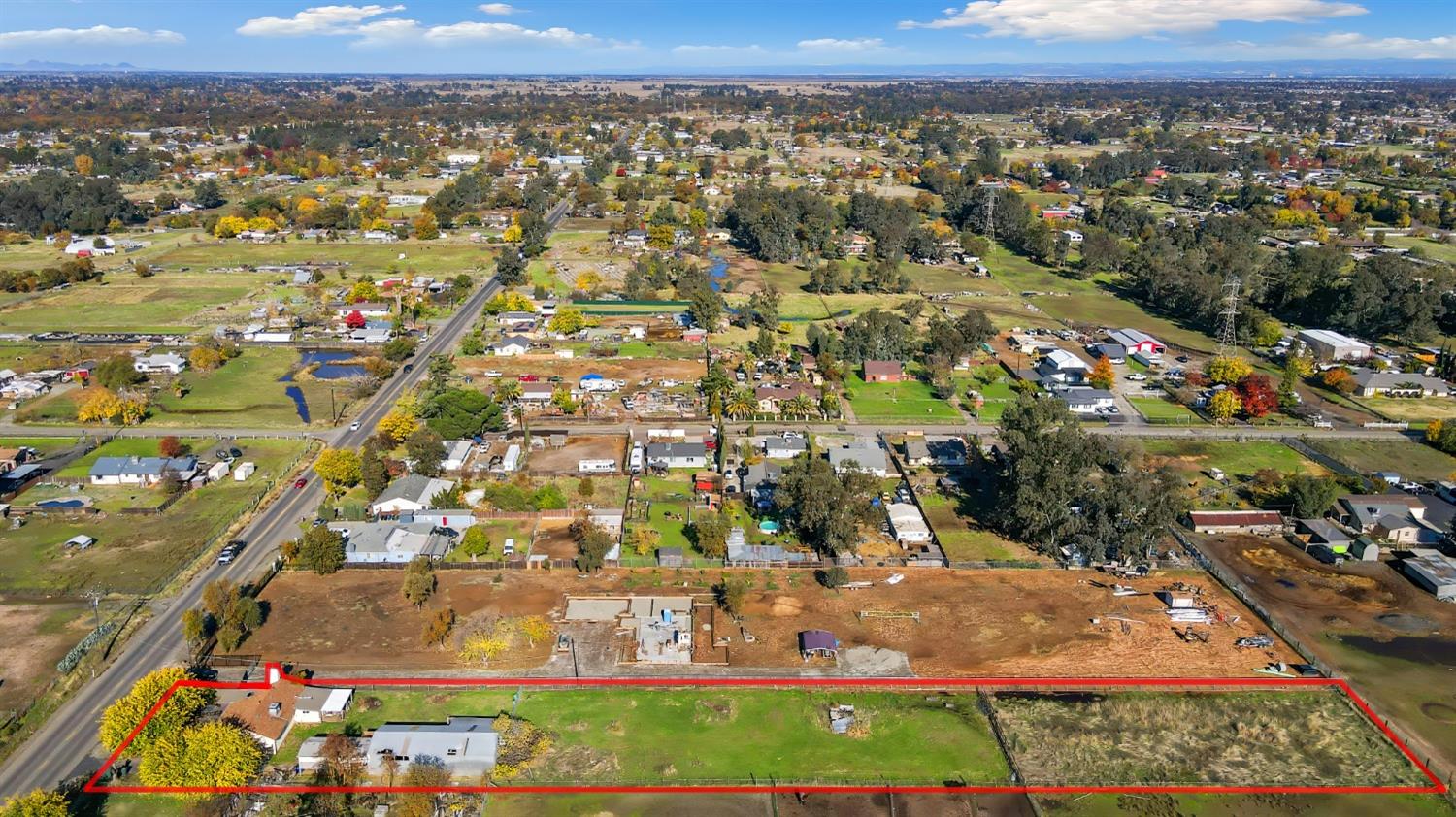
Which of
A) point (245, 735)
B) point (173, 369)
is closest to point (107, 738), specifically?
point (245, 735)

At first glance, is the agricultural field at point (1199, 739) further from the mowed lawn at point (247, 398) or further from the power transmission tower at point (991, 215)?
the power transmission tower at point (991, 215)

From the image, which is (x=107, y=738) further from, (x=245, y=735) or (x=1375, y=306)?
(x=1375, y=306)

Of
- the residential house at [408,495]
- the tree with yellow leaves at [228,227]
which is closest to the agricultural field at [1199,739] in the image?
the residential house at [408,495]

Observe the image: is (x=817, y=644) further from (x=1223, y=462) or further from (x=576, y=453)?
(x=1223, y=462)

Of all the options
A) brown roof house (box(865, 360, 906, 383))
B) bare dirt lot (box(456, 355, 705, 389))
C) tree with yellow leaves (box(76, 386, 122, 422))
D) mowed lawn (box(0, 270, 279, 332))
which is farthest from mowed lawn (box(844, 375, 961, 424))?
mowed lawn (box(0, 270, 279, 332))

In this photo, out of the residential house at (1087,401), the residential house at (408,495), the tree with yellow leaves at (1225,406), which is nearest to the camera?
the residential house at (408,495)

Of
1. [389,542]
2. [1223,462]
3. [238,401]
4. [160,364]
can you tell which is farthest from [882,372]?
[160,364]
